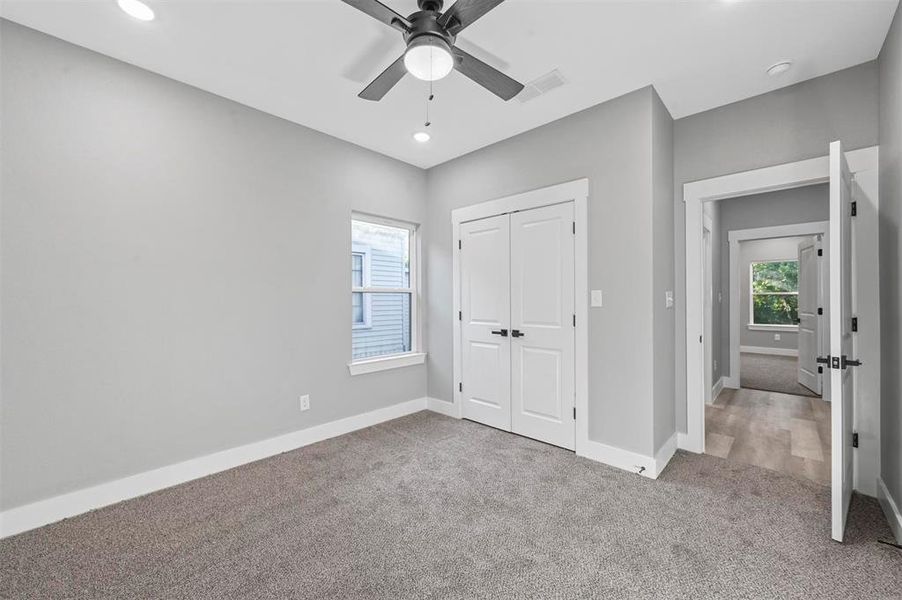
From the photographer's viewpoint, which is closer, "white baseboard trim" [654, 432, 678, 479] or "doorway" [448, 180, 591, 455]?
"white baseboard trim" [654, 432, 678, 479]

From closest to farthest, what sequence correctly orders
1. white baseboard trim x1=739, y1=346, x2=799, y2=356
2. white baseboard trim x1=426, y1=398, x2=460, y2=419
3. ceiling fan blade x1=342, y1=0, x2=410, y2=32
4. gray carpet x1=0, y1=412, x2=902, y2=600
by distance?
ceiling fan blade x1=342, y1=0, x2=410, y2=32 → gray carpet x1=0, y1=412, x2=902, y2=600 → white baseboard trim x1=426, y1=398, x2=460, y2=419 → white baseboard trim x1=739, y1=346, x2=799, y2=356

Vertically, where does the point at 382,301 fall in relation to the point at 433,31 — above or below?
below

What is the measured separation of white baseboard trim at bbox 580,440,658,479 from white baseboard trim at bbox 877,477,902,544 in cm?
112

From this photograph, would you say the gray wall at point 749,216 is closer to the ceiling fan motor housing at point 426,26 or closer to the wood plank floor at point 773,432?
the wood plank floor at point 773,432

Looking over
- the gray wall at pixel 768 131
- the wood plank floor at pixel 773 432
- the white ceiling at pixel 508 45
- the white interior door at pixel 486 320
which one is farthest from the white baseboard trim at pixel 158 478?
the wood plank floor at pixel 773 432

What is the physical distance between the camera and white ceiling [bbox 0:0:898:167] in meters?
2.01

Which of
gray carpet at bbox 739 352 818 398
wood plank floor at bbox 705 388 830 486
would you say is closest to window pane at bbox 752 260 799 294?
gray carpet at bbox 739 352 818 398

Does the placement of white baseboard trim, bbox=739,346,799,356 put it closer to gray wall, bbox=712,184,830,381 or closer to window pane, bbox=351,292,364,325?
gray wall, bbox=712,184,830,381

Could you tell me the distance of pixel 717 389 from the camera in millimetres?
5027

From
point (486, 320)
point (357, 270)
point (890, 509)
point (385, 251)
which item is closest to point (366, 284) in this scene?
point (357, 270)

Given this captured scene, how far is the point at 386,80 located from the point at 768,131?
269 cm

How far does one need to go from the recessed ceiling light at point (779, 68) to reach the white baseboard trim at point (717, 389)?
3.56m

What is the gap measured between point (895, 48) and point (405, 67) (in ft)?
8.34

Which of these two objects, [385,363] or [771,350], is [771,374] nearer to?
[771,350]
